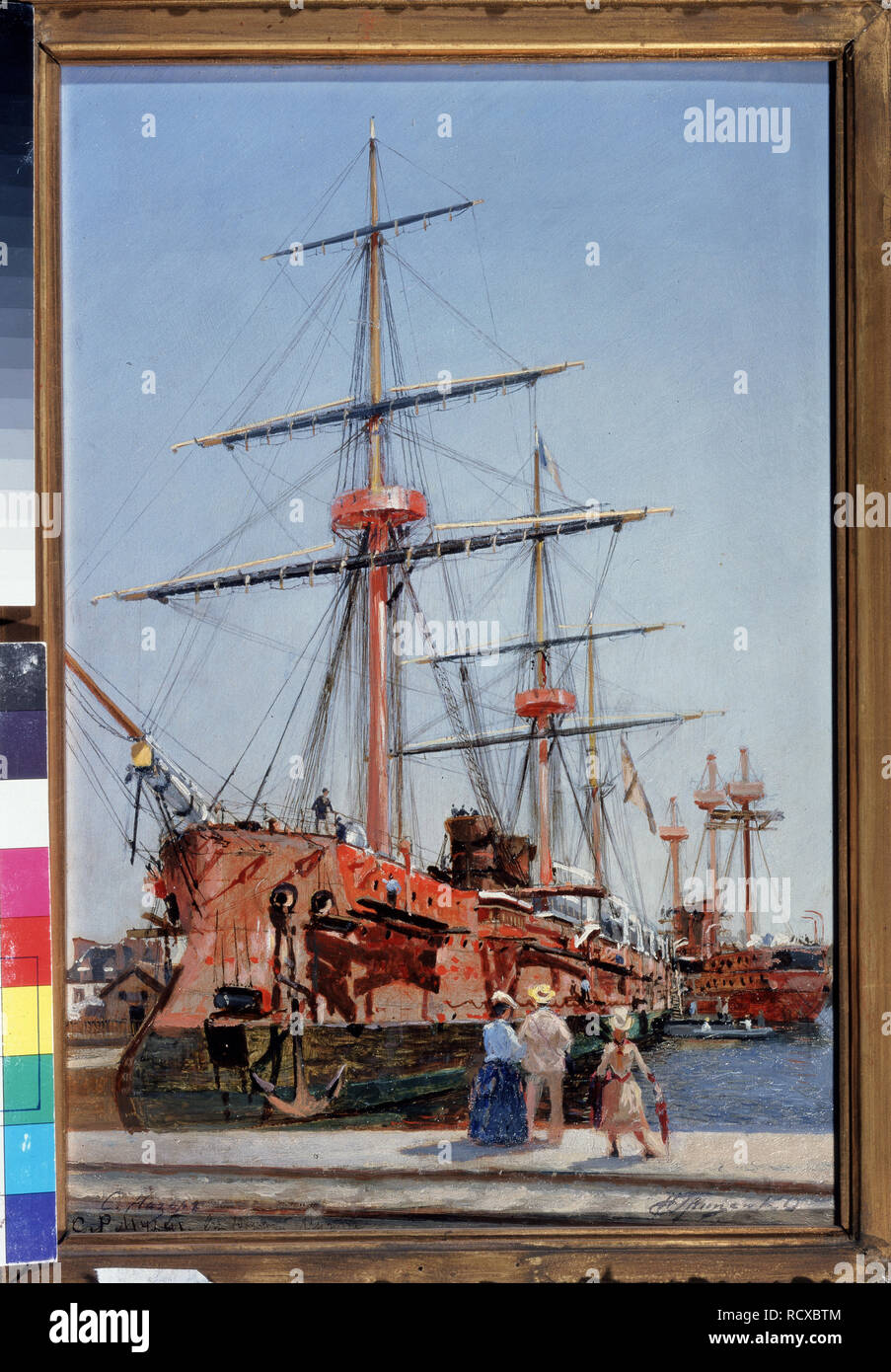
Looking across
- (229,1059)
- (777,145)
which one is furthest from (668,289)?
(229,1059)

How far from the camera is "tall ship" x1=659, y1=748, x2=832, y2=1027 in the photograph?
3.59 metres

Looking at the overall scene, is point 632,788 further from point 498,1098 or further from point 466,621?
point 498,1098

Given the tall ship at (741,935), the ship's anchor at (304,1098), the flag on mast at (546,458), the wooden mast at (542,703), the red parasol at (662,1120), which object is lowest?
the red parasol at (662,1120)

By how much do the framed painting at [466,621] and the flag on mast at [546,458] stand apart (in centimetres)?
1

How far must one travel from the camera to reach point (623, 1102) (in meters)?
3.59

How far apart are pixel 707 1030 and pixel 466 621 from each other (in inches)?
66.1

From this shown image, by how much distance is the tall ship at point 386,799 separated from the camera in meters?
3.62

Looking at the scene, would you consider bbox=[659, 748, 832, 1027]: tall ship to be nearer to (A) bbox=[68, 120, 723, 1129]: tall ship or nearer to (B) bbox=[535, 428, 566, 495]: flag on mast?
(A) bbox=[68, 120, 723, 1129]: tall ship
